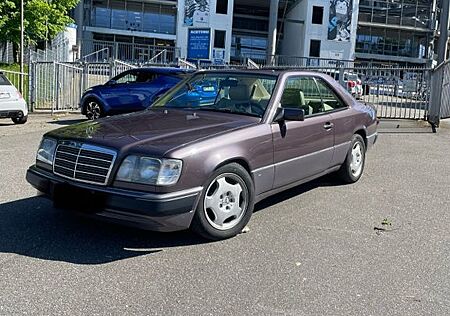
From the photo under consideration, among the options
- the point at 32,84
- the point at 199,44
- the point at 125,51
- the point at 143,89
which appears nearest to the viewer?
the point at 143,89

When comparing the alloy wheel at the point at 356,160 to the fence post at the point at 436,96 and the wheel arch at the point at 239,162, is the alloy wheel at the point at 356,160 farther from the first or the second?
the fence post at the point at 436,96

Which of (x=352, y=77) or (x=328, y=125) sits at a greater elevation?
(x=352, y=77)

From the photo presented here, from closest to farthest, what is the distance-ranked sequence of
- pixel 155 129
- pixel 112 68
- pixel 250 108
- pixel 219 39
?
pixel 155 129
pixel 250 108
pixel 112 68
pixel 219 39

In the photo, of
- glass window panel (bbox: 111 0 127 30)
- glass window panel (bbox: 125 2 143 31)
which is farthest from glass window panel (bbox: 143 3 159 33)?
glass window panel (bbox: 111 0 127 30)

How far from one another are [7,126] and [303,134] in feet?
30.8

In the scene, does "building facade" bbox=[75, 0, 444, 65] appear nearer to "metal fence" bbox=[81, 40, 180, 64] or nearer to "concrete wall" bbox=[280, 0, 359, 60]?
"concrete wall" bbox=[280, 0, 359, 60]

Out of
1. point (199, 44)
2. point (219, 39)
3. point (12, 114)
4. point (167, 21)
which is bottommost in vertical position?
point (12, 114)

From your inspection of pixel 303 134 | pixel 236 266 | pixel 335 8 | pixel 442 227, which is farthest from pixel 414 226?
pixel 335 8

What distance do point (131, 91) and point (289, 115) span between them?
865 cm

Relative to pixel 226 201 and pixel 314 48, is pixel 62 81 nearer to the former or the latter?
pixel 226 201

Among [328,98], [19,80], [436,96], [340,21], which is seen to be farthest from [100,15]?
[328,98]

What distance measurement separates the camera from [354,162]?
6840 millimetres

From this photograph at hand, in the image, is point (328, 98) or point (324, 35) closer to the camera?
point (328, 98)

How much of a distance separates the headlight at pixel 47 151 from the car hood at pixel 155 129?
0.07 m
